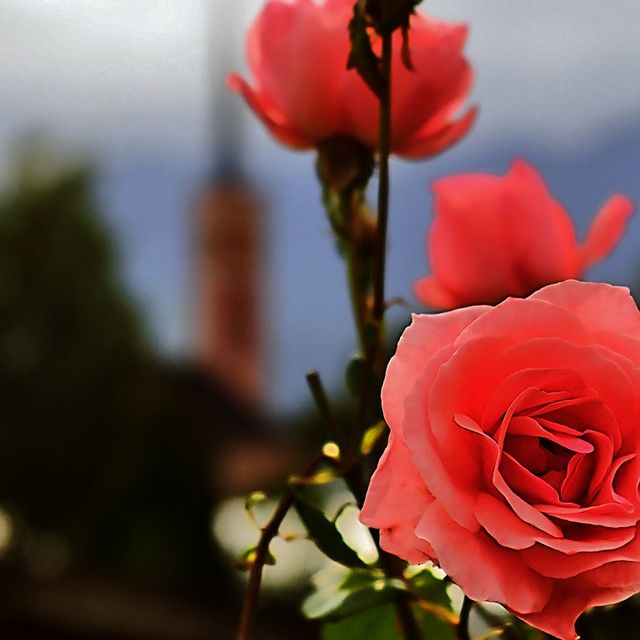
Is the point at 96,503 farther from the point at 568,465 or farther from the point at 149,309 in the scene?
the point at 568,465

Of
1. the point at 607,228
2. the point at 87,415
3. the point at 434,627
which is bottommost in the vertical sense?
the point at 87,415

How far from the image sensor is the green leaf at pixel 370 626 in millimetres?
274

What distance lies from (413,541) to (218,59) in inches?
143

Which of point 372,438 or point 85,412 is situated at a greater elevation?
point 372,438

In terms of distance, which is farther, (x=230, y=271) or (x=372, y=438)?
(x=230, y=271)

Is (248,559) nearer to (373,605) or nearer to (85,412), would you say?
(373,605)

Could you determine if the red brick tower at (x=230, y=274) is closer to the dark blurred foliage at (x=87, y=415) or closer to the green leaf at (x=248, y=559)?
the dark blurred foliage at (x=87, y=415)

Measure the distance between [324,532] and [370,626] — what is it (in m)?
0.07

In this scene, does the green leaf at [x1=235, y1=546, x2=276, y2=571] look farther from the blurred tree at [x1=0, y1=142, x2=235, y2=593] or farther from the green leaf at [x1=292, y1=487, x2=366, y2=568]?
the blurred tree at [x1=0, y1=142, x2=235, y2=593]

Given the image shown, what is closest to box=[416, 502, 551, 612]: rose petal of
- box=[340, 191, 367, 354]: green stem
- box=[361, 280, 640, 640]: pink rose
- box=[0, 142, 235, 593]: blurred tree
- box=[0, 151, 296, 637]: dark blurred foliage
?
box=[361, 280, 640, 640]: pink rose

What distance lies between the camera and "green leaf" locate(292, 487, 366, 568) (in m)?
0.22

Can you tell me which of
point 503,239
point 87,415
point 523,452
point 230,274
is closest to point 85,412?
point 87,415

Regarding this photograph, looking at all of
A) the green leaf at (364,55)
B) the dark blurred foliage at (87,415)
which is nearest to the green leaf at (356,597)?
the green leaf at (364,55)

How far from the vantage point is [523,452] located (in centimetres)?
18
